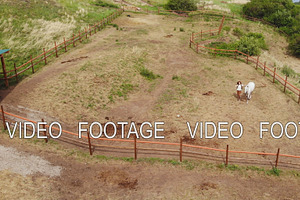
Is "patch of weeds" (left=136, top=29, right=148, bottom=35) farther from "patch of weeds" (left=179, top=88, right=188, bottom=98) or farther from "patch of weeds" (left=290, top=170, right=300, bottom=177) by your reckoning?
"patch of weeds" (left=290, top=170, right=300, bottom=177)

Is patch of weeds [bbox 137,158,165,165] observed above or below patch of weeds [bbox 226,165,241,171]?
above

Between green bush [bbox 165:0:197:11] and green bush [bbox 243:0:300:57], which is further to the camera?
green bush [bbox 165:0:197:11]

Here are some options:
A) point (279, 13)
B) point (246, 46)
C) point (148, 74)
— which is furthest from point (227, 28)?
point (148, 74)

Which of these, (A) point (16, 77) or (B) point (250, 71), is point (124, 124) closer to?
(A) point (16, 77)

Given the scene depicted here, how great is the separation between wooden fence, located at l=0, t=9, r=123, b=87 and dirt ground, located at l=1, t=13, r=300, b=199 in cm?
83

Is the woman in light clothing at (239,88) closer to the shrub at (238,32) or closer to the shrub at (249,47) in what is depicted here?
the shrub at (249,47)

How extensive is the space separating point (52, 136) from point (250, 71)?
1771cm

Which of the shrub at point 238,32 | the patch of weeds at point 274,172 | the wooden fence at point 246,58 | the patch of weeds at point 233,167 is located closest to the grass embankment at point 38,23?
the wooden fence at point 246,58

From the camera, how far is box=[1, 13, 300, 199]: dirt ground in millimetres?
11445

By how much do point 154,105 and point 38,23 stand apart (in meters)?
21.2

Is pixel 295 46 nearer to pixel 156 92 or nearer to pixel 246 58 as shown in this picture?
pixel 246 58

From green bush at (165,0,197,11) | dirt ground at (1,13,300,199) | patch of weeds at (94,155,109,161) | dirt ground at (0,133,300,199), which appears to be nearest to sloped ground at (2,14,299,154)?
dirt ground at (1,13,300,199)

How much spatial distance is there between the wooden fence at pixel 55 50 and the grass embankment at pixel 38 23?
1.10 meters

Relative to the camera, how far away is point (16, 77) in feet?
65.3
